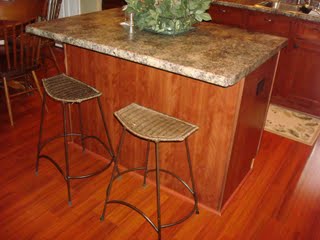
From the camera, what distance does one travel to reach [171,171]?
220 cm

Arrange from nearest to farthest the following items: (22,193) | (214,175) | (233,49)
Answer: (233,49), (214,175), (22,193)

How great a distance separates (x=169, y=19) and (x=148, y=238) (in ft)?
4.14

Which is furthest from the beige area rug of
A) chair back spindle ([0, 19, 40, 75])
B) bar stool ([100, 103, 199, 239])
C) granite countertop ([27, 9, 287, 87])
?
chair back spindle ([0, 19, 40, 75])

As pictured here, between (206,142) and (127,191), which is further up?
(206,142)

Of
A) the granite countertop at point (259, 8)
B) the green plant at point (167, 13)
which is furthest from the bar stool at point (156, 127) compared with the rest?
the granite countertop at point (259, 8)

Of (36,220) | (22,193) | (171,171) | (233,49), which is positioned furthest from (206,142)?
(22,193)

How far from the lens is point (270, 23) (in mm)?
3291

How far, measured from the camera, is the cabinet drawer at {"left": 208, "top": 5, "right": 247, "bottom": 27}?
3483mm

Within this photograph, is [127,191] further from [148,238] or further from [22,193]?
[22,193]

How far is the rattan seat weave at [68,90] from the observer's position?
195cm

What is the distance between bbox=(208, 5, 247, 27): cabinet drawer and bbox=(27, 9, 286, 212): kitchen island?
4.36 feet

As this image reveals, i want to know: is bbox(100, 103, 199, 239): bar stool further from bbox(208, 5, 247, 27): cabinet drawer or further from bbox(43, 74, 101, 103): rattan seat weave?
bbox(208, 5, 247, 27): cabinet drawer

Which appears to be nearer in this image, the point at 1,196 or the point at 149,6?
the point at 149,6

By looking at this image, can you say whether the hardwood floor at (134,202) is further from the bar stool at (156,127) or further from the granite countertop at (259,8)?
the granite countertop at (259,8)
